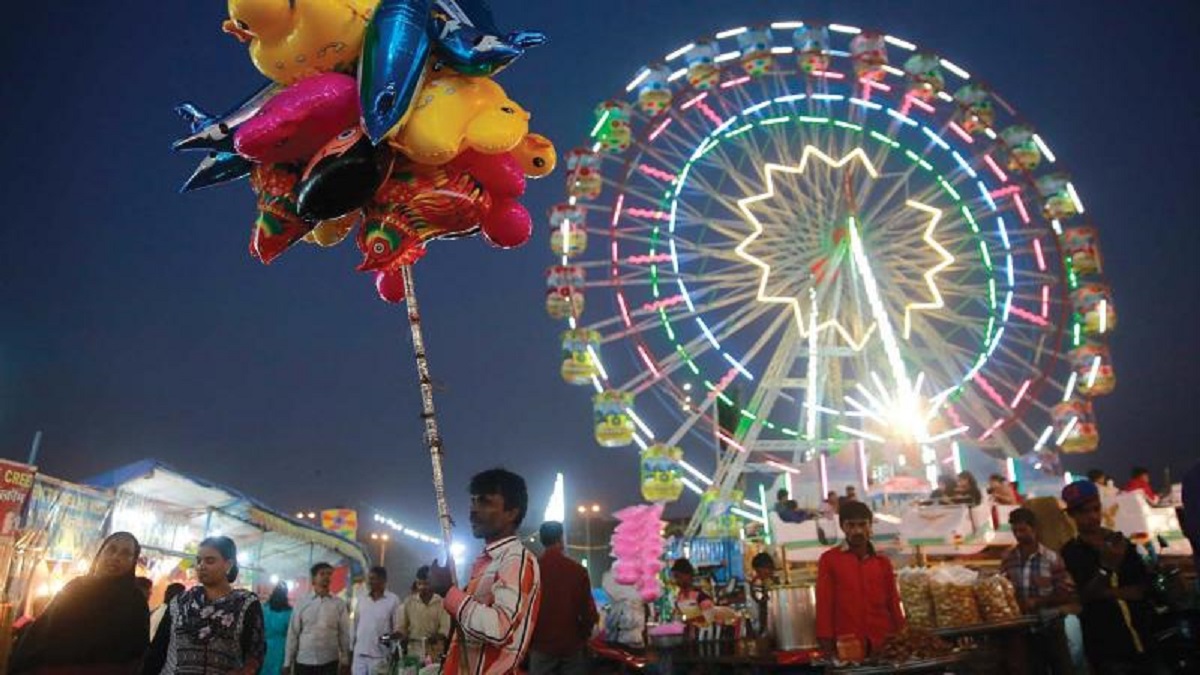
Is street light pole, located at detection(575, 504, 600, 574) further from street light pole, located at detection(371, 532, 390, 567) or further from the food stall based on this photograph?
the food stall

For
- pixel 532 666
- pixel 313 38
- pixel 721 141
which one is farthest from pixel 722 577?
pixel 313 38

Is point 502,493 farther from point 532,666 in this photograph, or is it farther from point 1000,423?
point 1000,423

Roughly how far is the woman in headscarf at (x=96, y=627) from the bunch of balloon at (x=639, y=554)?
477 centimetres

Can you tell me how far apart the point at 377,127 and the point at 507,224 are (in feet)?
2.98

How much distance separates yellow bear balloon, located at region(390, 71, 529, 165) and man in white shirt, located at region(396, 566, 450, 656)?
5.09 metres

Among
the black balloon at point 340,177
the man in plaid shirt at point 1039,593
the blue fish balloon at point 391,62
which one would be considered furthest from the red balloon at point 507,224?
the man in plaid shirt at point 1039,593

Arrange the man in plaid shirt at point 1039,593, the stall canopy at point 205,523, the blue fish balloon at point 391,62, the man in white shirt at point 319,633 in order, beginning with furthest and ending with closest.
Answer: the stall canopy at point 205,523
the man in white shirt at point 319,633
the man in plaid shirt at point 1039,593
the blue fish balloon at point 391,62

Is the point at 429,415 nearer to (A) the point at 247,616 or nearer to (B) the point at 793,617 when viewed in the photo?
(A) the point at 247,616

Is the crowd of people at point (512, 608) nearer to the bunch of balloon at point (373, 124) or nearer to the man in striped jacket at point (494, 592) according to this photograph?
the man in striped jacket at point (494, 592)

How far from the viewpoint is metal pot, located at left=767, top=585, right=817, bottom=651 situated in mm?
4348

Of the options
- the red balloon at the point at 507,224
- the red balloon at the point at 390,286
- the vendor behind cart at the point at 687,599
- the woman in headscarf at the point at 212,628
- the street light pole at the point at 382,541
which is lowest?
the woman in headscarf at the point at 212,628

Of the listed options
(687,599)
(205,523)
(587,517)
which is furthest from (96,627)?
(587,517)

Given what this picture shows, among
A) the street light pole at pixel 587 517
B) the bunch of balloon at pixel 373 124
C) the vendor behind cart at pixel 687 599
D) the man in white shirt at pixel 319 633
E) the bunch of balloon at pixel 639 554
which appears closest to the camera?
the bunch of balloon at pixel 373 124

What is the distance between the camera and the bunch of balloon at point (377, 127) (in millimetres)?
2869
